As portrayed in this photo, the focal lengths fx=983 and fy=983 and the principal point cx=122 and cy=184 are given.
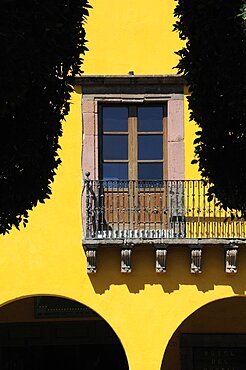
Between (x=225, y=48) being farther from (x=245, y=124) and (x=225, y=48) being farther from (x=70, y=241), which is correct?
(x=70, y=241)

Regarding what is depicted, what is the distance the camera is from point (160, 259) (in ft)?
45.1

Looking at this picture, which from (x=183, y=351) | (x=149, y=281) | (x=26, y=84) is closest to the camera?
(x=26, y=84)

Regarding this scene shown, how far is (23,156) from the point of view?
8.75 m

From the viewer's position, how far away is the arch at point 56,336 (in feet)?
51.8

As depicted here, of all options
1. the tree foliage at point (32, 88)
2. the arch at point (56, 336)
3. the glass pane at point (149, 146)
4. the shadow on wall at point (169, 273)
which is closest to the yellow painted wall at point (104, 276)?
the shadow on wall at point (169, 273)

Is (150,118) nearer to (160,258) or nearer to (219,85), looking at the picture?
(160,258)

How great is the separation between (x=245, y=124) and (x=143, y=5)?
20.3 feet

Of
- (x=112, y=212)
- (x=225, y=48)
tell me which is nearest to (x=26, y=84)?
(x=225, y=48)

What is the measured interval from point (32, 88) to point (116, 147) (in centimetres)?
561

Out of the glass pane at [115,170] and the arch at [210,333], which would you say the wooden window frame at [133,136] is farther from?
the arch at [210,333]

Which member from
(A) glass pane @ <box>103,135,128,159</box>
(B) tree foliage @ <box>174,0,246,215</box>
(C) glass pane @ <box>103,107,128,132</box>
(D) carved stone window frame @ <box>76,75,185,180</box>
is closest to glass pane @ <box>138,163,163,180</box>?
(D) carved stone window frame @ <box>76,75,185,180</box>

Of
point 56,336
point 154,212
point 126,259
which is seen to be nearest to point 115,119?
point 154,212

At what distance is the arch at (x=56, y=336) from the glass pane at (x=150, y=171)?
256 centimetres

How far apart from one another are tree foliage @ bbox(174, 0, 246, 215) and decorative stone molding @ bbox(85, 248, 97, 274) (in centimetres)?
442
